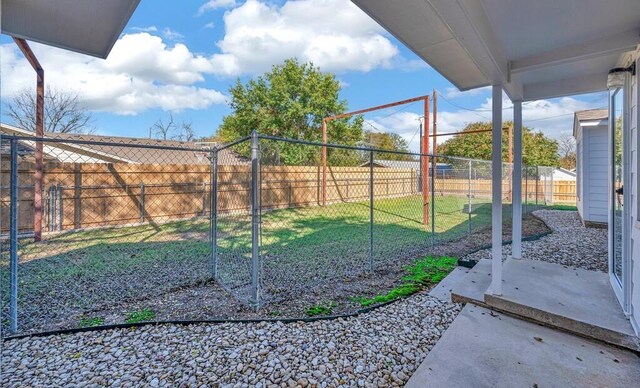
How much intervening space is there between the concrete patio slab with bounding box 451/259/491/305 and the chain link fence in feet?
3.79

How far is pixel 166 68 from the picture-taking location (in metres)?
19.2

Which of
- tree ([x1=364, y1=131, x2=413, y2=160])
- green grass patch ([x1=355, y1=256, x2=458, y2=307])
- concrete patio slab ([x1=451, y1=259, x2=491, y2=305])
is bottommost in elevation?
green grass patch ([x1=355, y1=256, x2=458, y2=307])

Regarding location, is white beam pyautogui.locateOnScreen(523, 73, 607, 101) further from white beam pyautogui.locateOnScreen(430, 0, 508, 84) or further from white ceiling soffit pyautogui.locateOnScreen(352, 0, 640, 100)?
white beam pyautogui.locateOnScreen(430, 0, 508, 84)

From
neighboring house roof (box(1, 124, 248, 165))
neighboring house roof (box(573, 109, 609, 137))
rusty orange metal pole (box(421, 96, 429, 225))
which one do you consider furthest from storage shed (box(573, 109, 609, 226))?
neighboring house roof (box(1, 124, 248, 165))

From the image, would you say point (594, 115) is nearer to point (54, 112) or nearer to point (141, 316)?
point (141, 316)

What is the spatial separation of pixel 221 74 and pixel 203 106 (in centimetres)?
370

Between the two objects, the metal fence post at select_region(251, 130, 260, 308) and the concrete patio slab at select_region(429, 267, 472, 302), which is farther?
the concrete patio slab at select_region(429, 267, 472, 302)

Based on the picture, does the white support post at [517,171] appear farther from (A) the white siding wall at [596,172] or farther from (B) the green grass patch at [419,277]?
(A) the white siding wall at [596,172]

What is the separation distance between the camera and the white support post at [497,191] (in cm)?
265

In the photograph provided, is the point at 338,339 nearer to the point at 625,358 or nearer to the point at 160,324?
the point at 160,324

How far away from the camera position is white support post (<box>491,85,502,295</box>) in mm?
2650

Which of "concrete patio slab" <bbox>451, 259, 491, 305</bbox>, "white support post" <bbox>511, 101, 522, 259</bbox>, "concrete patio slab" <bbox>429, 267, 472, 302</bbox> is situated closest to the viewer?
"concrete patio slab" <bbox>451, 259, 491, 305</bbox>

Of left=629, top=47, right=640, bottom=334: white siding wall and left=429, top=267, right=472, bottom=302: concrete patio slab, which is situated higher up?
left=629, top=47, right=640, bottom=334: white siding wall

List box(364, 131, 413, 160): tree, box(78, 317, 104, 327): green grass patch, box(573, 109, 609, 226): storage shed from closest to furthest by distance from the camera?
box(78, 317, 104, 327): green grass patch
box(573, 109, 609, 226): storage shed
box(364, 131, 413, 160): tree
